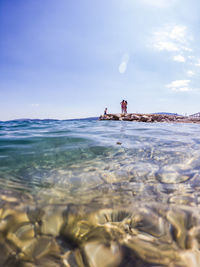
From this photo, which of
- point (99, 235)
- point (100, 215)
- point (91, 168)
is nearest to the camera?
point (99, 235)

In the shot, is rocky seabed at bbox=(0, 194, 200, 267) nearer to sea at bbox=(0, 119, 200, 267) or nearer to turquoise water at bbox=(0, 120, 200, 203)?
sea at bbox=(0, 119, 200, 267)

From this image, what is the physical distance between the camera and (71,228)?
105 centimetres

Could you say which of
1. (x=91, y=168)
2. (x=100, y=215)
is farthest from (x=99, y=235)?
(x=91, y=168)

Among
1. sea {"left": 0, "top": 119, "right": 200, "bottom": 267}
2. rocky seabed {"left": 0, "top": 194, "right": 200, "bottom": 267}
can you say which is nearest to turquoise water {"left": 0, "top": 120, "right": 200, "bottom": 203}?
sea {"left": 0, "top": 119, "right": 200, "bottom": 267}

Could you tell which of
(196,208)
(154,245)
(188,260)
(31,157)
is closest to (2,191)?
(31,157)

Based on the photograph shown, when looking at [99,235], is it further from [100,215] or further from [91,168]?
[91,168]

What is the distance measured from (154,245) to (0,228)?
116cm

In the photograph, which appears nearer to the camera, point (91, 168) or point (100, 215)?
point (100, 215)

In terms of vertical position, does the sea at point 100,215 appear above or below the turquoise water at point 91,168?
below

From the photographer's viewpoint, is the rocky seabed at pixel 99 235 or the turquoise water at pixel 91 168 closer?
the rocky seabed at pixel 99 235

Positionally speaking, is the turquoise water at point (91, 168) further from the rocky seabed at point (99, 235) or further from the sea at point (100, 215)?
the rocky seabed at point (99, 235)

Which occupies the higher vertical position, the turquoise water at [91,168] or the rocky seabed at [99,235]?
the turquoise water at [91,168]

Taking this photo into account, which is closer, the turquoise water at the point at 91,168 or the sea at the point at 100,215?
the sea at the point at 100,215

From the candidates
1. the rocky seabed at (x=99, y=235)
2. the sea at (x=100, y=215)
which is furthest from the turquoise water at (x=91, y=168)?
the rocky seabed at (x=99, y=235)
